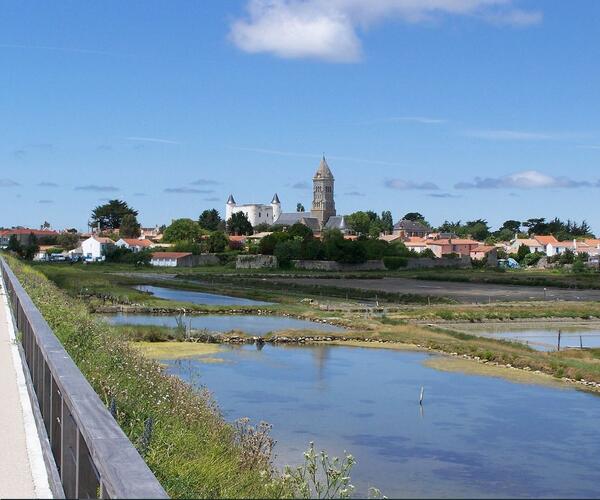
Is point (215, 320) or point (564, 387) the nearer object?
point (564, 387)

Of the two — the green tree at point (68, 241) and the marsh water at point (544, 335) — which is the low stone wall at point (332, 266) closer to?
the green tree at point (68, 241)

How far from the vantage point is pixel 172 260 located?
133625mm

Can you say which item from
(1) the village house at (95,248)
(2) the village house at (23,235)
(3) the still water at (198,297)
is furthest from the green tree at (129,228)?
(3) the still water at (198,297)

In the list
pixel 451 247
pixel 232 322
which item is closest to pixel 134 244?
pixel 451 247

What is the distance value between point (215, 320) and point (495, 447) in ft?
112

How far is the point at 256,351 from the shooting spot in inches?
1517

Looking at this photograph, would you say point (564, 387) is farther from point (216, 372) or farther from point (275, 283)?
point (275, 283)

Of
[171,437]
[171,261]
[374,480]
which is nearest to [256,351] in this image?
[374,480]

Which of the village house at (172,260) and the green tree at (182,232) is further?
the green tree at (182,232)

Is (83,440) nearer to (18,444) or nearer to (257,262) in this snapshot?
(18,444)

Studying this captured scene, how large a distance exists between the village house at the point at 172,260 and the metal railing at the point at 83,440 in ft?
413

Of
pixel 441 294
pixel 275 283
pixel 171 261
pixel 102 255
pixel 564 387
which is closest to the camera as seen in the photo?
pixel 564 387

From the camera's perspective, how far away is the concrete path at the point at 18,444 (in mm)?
5379

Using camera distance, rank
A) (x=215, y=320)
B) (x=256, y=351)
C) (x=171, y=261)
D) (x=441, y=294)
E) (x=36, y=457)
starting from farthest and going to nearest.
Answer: (x=171, y=261), (x=441, y=294), (x=215, y=320), (x=256, y=351), (x=36, y=457)
